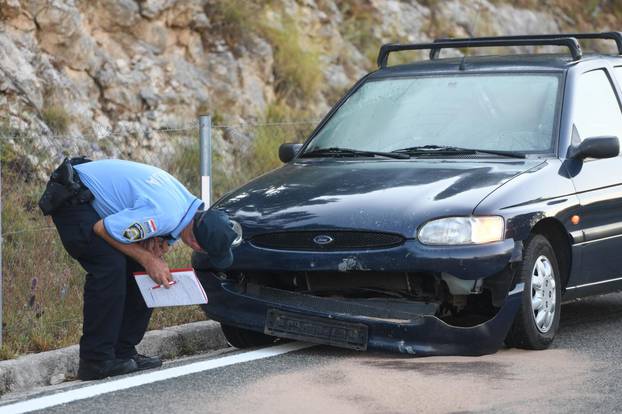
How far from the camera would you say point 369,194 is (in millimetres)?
7516

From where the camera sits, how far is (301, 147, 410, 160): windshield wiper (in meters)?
8.28

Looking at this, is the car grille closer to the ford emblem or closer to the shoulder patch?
the ford emblem

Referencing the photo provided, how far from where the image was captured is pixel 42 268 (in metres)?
8.84

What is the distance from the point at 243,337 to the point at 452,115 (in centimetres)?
194

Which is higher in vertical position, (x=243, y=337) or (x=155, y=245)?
(x=155, y=245)

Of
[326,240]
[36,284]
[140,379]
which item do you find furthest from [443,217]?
[36,284]

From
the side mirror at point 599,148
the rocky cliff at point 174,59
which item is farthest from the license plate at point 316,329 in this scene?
the rocky cliff at point 174,59

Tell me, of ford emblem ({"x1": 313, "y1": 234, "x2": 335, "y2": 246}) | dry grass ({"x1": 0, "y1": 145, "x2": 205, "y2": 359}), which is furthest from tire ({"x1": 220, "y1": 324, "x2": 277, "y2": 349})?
ford emblem ({"x1": 313, "y1": 234, "x2": 335, "y2": 246})

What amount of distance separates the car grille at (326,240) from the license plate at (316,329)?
14.6 inches

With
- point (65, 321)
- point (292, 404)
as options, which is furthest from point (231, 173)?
point (292, 404)

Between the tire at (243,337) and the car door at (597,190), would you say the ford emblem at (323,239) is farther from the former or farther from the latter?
the car door at (597,190)

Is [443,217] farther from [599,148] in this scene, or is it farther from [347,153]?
[347,153]

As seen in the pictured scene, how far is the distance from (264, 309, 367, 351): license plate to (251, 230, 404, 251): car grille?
1.21 feet

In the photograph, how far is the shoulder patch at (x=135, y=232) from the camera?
6.77m
